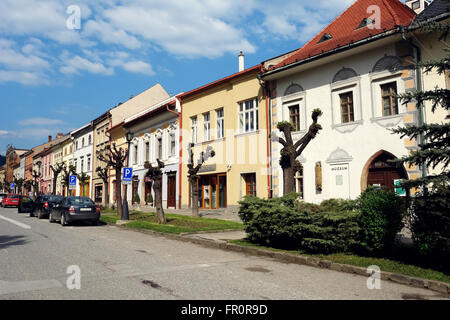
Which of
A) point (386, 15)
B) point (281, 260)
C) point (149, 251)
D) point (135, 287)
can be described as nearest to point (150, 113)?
point (386, 15)

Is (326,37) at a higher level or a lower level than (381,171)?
higher

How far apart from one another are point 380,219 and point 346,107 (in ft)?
35.4

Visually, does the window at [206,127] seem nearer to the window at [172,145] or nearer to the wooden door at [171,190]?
the window at [172,145]

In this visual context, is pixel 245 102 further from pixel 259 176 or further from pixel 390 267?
pixel 390 267

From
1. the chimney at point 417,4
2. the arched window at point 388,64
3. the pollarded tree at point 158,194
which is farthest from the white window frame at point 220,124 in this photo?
the chimney at point 417,4

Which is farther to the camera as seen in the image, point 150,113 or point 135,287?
point 150,113

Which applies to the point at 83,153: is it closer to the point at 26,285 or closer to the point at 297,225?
the point at 297,225

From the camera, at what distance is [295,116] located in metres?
19.9

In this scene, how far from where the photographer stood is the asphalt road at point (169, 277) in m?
5.55

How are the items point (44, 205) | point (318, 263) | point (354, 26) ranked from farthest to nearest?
point (44, 205), point (354, 26), point (318, 263)

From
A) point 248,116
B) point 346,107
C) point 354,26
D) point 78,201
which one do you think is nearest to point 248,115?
point 248,116

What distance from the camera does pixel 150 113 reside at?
31.4 meters
